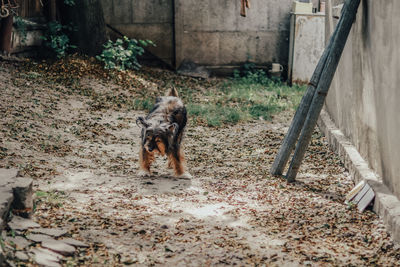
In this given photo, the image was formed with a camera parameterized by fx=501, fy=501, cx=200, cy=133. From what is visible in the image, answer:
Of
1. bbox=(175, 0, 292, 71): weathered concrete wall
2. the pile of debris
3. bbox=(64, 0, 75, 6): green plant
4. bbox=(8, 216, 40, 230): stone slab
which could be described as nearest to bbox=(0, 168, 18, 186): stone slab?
the pile of debris

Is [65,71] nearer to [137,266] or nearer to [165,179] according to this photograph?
[165,179]

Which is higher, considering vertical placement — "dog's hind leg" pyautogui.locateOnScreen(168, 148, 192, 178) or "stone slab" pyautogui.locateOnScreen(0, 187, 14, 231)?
"stone slab" pyautogui.locateOnScreen(0, 187, 14, 231)

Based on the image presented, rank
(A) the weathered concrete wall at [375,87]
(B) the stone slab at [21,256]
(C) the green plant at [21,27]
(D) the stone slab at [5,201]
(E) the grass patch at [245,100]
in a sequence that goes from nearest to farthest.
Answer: (B) the stone slab at [21,256]
(D) the stone slab at [5,201]
(A) the weathered concrete wall at [375,87]
(E) the grass patch at [245,100]
(C) the green plant at [21,27]

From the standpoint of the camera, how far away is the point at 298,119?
19.7 feet

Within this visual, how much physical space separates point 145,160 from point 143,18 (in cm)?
741

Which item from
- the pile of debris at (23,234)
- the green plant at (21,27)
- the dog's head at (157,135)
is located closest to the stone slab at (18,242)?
the pile of debris at (23,234)

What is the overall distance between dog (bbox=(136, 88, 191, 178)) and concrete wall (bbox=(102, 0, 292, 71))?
256 inches

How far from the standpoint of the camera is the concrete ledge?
4.22 metres

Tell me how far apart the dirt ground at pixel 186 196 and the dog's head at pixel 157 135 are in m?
0.44

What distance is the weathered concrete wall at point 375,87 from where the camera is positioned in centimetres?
456

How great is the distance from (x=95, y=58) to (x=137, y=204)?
21.9 ft

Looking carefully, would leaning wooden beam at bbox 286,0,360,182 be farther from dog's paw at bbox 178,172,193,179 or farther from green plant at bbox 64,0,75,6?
green plant at bbox 64,0,75,6

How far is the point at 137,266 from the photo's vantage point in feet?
12.5

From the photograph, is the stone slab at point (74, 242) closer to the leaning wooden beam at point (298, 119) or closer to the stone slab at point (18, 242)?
the stone slab at point (18, 242)
